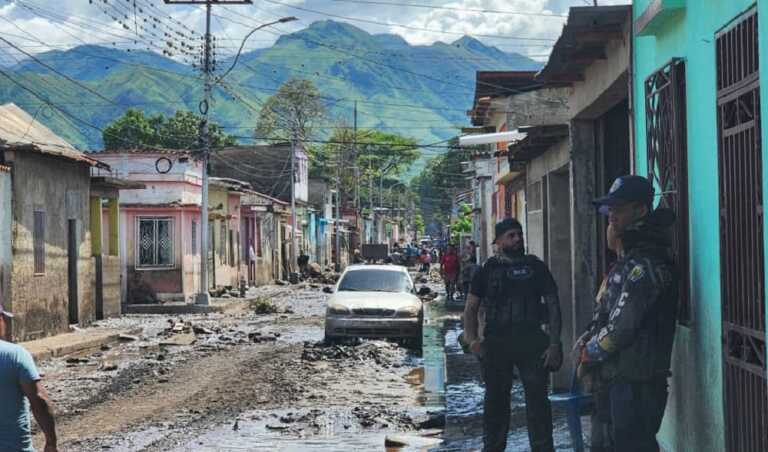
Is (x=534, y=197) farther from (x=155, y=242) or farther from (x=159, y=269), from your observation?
(x=155, y=242)

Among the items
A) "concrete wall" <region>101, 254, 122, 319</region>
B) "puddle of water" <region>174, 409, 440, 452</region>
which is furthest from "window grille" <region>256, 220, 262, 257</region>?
"puddle of water" <region>174, 409, 440, 452</region>

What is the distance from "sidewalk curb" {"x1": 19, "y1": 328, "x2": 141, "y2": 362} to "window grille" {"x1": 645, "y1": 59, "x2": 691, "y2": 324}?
1461 cm

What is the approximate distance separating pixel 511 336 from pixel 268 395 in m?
6.40

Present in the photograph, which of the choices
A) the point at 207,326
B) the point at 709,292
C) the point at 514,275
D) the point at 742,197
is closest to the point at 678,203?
the point at 709,292

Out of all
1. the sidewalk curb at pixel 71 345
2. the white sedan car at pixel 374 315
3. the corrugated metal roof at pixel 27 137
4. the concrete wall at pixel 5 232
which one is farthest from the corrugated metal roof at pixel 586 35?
the corrugated metal roof at pixel 27 137

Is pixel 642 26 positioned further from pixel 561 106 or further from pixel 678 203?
pixel 561 106

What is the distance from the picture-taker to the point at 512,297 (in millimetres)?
9422

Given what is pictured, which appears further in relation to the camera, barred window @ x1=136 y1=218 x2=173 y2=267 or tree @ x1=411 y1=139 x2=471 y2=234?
tree @ x1=411 y1=139 x2=471 y2=234

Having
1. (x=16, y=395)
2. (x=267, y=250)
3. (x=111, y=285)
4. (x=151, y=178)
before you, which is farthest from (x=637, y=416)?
(x=267, y=250)

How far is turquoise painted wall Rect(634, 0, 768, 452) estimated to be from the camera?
265 inches

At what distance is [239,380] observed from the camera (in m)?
17.0

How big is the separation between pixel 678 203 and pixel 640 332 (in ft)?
3.93

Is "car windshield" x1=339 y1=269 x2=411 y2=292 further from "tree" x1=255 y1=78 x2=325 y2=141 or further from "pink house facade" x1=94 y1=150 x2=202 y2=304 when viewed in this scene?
"tree" x1=255 y1=78 x2=325 y2=141

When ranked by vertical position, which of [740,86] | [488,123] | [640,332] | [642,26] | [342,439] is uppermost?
[488,123]
